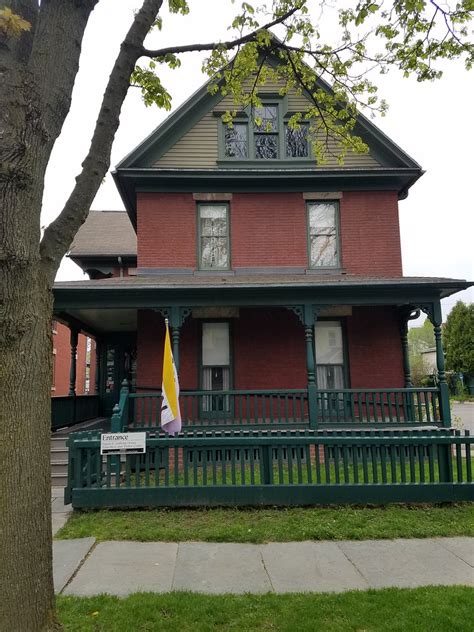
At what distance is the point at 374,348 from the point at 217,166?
6221 mm

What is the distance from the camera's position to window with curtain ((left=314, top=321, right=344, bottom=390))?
11.5 meters

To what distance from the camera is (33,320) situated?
323 cm

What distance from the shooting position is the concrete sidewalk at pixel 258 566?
171 inches

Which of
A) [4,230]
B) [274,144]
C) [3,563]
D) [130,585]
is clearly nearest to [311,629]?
[130,585]

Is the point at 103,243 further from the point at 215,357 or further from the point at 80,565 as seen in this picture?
the point at 80,565

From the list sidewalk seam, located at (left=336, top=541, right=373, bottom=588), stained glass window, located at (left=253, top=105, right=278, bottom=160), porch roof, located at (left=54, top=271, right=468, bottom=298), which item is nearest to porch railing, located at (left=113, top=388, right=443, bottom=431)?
porch roof, located at (left=54, top=271, right=468, bottom=298)

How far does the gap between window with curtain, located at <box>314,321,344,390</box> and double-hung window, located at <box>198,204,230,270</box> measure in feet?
9.76

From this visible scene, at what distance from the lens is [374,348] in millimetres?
11531

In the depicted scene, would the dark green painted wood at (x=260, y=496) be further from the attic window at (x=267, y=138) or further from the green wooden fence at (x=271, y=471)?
the attic window at (x=267, y=138)

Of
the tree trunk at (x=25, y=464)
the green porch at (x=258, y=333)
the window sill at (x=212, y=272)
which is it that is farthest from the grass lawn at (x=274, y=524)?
the window sill at (x=212, y=272)

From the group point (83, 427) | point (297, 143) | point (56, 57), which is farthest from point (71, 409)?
point (56, 57)

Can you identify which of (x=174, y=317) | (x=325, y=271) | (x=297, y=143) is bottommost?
(x=174, y=317)

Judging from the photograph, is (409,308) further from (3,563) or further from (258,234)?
(3,563)

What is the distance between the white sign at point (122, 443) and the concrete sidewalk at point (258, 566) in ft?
4.48
